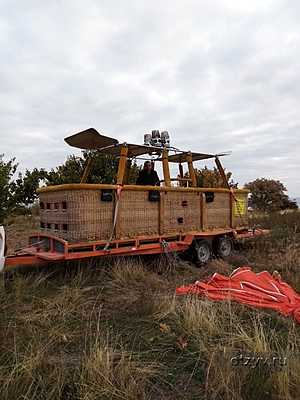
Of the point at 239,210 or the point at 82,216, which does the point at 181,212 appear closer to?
the point at 239,210

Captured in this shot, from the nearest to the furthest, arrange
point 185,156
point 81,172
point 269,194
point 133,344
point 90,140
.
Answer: point 133,344 < point 90,140 < point 185,156 < point 81,172 < point 269,194

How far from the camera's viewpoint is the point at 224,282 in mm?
5535

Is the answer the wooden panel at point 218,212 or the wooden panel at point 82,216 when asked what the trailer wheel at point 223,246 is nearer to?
the wooden panel at point 218,212

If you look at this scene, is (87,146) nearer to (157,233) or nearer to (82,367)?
(157,233)

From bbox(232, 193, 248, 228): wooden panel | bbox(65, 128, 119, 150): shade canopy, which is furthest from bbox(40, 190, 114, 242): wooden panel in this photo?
bbox(232, 193, 248, 228): wooden panel

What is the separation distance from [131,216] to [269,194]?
76.9ft

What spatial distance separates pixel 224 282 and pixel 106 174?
860 cm

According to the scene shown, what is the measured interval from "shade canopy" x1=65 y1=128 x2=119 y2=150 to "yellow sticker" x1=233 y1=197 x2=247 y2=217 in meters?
3.50

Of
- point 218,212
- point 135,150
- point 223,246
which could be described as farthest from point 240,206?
point 135,150

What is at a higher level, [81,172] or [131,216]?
[81,172]

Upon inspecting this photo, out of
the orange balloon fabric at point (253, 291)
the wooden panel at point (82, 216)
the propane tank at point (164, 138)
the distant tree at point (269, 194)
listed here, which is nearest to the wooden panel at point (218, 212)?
the propane tank at point (164, 138)

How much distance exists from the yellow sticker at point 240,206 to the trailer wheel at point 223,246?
69 cm

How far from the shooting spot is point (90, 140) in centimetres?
762

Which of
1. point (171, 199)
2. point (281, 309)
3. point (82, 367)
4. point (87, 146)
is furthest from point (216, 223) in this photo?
point (82, 367)
